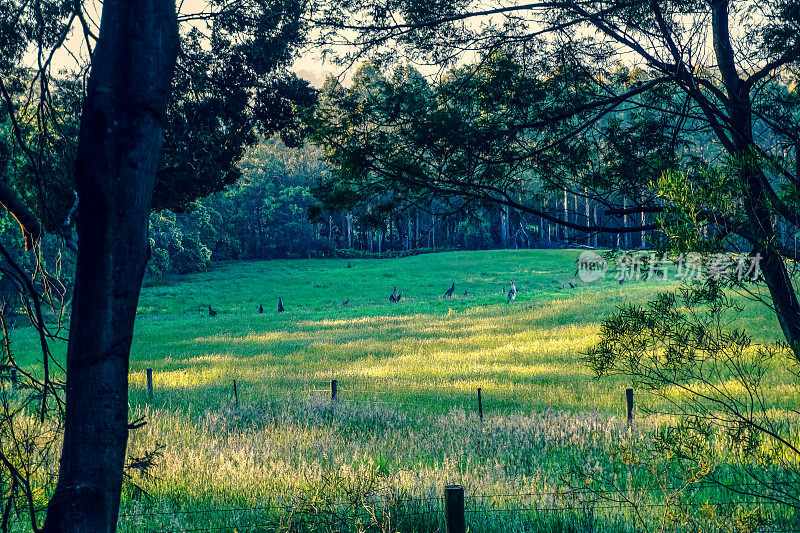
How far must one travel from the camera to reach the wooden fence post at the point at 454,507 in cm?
393

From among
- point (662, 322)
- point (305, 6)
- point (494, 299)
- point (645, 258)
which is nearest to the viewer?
point (645, 258)

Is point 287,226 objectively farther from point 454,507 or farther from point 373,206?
point 454,507

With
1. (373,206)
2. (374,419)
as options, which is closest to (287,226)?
(374,419)

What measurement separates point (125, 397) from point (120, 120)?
1.34 meters

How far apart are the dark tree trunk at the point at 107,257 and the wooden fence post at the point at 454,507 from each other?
2.11 meters

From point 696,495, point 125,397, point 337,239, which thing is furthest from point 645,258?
point 337,239

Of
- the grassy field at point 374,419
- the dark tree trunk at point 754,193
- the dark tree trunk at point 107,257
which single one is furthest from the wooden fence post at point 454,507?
the dark tree trunk at point 754,193

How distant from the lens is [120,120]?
274cm

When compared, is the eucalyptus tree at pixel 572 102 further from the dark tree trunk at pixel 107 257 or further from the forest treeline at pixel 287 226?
the forest treeline at pixel 287 226

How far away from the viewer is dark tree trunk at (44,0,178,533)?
2701mm

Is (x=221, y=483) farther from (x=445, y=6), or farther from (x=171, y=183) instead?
(x=171, y=183)

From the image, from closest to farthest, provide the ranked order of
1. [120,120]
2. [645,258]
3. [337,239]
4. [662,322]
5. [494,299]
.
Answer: [120,120], [645,258], [662,322], [494,299], [337,239]

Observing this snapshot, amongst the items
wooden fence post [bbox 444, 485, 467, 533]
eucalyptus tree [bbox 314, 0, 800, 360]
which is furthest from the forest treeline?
wooden fence post [bbox 444, 485, 467, 533]

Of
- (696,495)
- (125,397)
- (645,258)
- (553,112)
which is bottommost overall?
(696,495)
